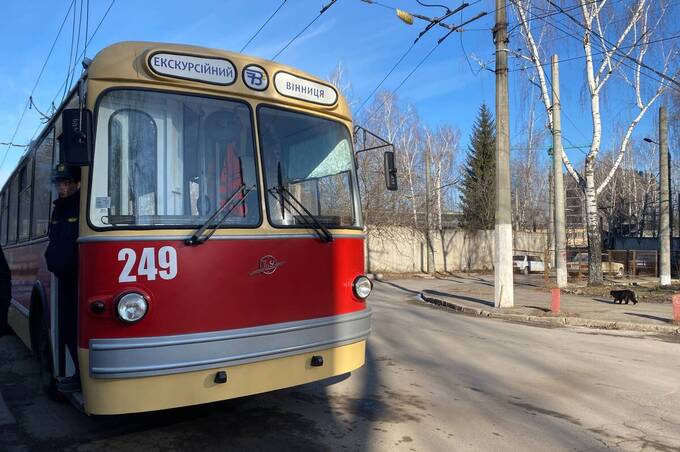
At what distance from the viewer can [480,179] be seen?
43.2 meters

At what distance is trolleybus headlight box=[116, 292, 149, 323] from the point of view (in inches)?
148

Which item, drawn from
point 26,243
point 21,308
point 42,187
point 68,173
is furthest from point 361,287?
point 21,308

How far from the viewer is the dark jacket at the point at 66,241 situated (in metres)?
4.32

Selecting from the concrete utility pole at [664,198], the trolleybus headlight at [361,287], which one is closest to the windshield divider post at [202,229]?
the trolleybus headlight at [361,287]

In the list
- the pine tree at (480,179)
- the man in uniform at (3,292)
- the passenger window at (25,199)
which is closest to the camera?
the man in uniform at (3,292)

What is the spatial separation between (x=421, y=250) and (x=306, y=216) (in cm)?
3079

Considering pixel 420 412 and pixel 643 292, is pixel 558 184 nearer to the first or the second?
pixel 643 292

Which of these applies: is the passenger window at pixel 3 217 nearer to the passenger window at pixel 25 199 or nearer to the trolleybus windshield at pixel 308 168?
the passenger window at pixel 25 199

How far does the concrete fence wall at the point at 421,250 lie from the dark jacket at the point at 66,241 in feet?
90.7

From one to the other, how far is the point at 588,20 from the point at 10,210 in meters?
19.3

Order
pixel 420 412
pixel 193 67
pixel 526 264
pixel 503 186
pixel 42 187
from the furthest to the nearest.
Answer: pixel 526 264
pixel 503 186
pixel 42 187
pixel 420 412
pixel 193 67

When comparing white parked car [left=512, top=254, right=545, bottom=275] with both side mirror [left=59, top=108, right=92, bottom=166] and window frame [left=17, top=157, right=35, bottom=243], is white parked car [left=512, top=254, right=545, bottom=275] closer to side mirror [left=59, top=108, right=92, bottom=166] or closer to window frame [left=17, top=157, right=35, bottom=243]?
window frame [left=17, top=157, right=35, bottom=243]

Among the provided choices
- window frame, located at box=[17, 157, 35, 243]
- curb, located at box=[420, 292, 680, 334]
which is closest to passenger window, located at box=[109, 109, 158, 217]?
window frame, located at box=[17, 157, 35, 243]

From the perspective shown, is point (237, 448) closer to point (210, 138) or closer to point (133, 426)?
point (133, 426)
